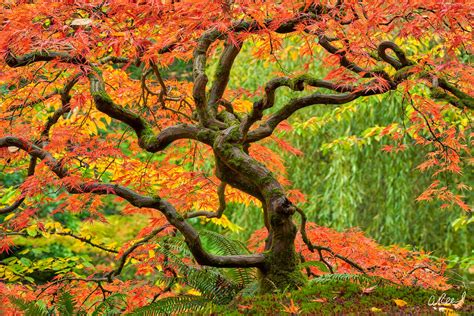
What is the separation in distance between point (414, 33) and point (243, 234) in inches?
214

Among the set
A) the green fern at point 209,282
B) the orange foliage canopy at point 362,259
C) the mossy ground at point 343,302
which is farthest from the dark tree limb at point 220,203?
the mossy ground at point 343,302

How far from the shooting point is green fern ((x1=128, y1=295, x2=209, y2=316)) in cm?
301

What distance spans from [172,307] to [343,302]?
792 millimetres

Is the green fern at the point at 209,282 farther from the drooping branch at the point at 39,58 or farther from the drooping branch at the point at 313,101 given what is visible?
the drooping branch at the point at 39,58

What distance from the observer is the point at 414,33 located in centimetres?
313

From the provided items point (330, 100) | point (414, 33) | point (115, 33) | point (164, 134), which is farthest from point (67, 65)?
point (414, 33)

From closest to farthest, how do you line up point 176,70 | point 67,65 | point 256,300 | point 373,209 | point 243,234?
point 256,300 → point 67,65 → point 373,209 → point 243,234 → point 176,70

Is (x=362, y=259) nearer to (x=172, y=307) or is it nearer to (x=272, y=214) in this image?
(x=272, y=214)

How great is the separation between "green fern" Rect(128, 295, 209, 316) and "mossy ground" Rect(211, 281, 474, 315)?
260mm

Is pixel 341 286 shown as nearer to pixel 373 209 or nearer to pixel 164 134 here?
pixel 164 134

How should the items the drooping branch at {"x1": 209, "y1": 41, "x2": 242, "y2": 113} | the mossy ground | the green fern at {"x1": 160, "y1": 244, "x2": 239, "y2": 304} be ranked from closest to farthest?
1. the mossy ground
2. the green fern at {"x1": 160, "y1": 244, "x2": 239, "y2": 304}
3. the drooping branch at {"x1": 209, "y1": 41, "x2": 242, "y2": 113}

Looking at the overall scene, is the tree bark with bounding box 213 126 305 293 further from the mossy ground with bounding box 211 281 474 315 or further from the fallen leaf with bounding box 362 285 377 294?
the fallen leaf with bounding box 362 285 377 294

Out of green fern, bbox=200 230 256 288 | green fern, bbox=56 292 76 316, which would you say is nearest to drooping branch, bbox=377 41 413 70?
green fern, bbox=200 230 256 288

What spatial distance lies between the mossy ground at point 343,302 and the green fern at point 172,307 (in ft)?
0.85
